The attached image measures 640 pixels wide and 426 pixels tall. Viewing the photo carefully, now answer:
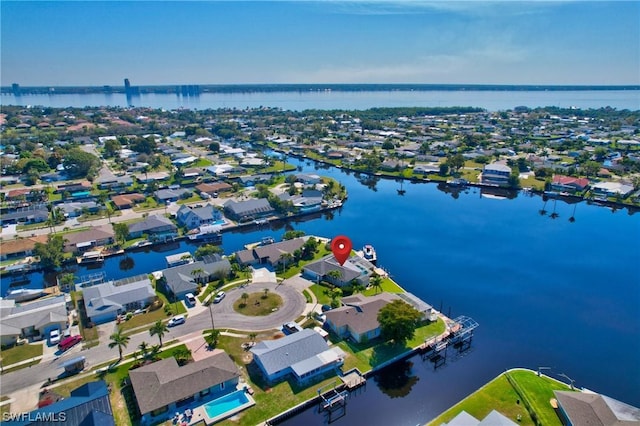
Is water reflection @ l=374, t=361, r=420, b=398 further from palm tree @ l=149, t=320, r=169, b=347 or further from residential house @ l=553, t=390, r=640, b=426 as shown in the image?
palm tree @ l=149, t=320, r=169, b=347

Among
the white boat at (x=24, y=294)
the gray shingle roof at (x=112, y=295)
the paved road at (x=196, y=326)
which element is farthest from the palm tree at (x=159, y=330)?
the white boat at (x=24, y=294)

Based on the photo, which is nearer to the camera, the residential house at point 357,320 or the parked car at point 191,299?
the residential house at point 357,320

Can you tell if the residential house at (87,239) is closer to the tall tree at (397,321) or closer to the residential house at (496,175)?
the tall tree at (397,321)

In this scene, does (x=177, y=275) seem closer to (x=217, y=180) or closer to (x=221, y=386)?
(x=221, y=386)

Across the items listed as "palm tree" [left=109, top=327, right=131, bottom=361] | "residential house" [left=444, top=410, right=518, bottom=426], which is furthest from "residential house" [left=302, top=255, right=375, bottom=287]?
"palm tree" [left=109, top=327, right=131, bottom=361]

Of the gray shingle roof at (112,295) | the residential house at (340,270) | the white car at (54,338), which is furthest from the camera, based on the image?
the residential house at (340,270)

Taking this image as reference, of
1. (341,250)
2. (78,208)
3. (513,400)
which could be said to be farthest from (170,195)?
(513,400)
